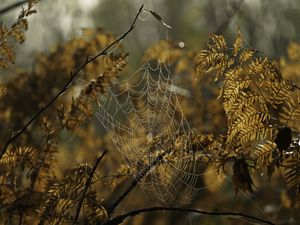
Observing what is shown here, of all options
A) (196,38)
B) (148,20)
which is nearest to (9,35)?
(196,38)

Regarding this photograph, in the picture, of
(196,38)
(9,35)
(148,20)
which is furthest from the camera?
(148,20)

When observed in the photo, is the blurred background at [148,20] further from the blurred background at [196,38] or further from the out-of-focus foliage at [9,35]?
the out-of-focus foliage at [9,35]

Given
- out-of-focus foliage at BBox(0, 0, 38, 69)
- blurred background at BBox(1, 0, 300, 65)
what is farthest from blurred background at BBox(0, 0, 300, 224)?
out-of-focus foliage at BBox(0, 0, 38, 69)

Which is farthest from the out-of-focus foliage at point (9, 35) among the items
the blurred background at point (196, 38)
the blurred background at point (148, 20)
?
the blurred background at point (148, 20)

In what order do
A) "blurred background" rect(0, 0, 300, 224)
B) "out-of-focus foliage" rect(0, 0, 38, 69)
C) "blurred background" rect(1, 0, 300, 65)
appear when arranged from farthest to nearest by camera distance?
"blurred background" rect(1, 0, 300, 65)
"blurred background" rect(0, 0, 300, 224)
"out-of-focus foliage" rect(0, 0, 38, 69)

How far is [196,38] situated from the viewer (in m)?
29.0

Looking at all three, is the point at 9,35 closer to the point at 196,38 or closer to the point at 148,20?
the point at 196,38

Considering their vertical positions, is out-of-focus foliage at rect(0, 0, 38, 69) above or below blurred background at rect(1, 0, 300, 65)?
below

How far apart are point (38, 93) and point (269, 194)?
2.49m

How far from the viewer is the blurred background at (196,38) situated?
225 inches

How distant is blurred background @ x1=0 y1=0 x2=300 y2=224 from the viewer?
18.8 feet

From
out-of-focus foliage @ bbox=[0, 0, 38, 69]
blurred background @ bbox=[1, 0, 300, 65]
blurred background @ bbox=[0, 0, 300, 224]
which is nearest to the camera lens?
out-of-focus foliage @ bbox=[0, 0, 38, 69]

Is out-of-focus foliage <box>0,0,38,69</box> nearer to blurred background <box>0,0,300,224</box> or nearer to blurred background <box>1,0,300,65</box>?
blurred background <box>0,0,300,224</box>

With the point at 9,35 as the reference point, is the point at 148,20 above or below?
above
